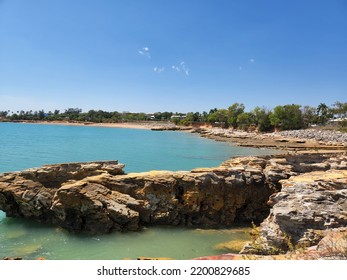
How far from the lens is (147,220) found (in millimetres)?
15758

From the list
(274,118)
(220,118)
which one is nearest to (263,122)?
(274,118)

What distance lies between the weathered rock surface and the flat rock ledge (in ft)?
4.93

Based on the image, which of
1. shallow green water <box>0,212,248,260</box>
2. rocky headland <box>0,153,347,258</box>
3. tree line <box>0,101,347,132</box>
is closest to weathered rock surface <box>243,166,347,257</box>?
rocky headland <box>0,153,347,258</box>

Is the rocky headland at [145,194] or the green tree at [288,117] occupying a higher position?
the green tree at [288,117]

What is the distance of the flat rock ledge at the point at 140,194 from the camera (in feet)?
49.4

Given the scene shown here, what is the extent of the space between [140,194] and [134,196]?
346 mm

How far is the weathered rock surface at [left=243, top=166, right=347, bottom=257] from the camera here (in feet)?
32.4

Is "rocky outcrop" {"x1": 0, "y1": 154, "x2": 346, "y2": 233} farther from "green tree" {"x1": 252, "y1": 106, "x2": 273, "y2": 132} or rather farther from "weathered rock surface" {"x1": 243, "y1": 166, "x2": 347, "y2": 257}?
"green tree" {"x1": 252, "y1": 106, "x2": 273, "y2": 132}

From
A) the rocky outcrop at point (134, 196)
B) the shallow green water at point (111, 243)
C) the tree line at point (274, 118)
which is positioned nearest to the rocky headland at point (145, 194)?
the rocky outcrop at point (134, 196)

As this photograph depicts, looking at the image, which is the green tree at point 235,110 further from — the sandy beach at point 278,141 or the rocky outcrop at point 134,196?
the rocky outcrop at point 134,196

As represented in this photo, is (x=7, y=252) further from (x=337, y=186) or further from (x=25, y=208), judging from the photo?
(x=337, y=186)

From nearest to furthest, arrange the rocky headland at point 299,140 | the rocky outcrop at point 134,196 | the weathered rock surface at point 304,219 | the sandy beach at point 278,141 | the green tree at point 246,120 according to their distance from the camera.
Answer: the weathered rock surface at point 304,219 → the rocky outcrop at point 134,196 → the sandy beach at point 278,141 → the rocky headland at point 299,140 → the green tree at point 246,120

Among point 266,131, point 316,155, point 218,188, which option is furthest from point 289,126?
point 218,188
